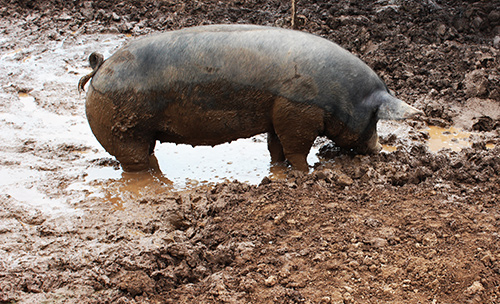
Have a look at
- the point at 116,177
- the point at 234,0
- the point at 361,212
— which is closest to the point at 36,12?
the point at 234,0

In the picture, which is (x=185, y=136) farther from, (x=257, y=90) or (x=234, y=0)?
(x=234, y=0)

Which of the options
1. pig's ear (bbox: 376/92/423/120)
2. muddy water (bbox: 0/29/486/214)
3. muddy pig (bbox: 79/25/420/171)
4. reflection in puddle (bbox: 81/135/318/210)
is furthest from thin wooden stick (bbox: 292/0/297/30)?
pig's ear (bbox: 376/92/423/120)

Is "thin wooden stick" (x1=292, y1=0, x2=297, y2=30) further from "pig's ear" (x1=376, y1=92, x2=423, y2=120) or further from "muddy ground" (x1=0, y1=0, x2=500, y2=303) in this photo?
"pig's ear" (x1=376, y1=92, x2=423, y2=120)

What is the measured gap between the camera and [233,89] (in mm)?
4777

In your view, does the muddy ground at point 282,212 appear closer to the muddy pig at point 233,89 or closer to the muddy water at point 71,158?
the muddy water at point 71,158

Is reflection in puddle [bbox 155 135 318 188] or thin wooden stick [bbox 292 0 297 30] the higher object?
thin wooden stick [bbox 292 0 297 30]

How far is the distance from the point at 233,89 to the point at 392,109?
1.50m

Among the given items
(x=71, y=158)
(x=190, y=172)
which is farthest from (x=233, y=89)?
(x=71, y=158)

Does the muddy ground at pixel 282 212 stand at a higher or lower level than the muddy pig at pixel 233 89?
lower

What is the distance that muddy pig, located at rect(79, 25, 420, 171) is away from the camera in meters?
4.76

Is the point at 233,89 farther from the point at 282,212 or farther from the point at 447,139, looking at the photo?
the point at 447,139

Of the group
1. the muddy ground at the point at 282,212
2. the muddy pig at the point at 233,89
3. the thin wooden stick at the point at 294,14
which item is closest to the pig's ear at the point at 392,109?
the muddy pig at the point at 233,89

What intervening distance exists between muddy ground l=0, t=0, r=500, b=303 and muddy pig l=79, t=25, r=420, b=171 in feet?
1.76

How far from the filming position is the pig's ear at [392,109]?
4.75 m
